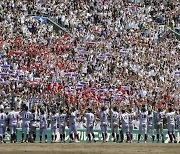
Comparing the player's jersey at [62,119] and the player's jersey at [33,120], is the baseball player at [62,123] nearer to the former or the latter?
the player's jersey at [62,119]

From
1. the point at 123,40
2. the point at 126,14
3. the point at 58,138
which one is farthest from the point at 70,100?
the point at 126,14

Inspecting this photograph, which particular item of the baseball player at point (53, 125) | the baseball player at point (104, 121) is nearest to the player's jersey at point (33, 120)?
the baseball player at point (53, 125)

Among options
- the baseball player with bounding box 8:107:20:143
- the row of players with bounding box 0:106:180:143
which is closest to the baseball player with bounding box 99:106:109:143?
the row of players with bounding box 0:106:180:143

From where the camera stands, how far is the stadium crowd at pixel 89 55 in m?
48.8

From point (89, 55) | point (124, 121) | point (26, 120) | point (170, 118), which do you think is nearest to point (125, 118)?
point (124, 121)

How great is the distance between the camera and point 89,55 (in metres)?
55.4

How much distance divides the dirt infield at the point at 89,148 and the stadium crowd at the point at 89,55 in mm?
5875

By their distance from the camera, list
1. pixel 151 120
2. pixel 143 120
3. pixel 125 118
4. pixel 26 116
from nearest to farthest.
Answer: pixel 26 116 → pixel 125 118 → pixel 143 120 → pixel 151 120

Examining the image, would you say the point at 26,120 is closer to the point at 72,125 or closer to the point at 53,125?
the point at 53,125

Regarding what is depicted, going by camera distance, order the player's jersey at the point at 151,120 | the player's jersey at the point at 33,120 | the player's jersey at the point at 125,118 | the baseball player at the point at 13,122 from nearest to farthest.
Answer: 1. the baseball player at the point at 13,122
2. the player's jersey at the point at 33,120
3. the player's jersey at the point at 125,118
4. the player's jersey at the point at 151,120

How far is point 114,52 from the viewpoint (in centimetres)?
5694

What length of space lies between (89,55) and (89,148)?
A: 62.5 ft

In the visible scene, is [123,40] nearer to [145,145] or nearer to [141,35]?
[141,35]

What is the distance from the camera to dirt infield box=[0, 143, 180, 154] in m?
35.1
